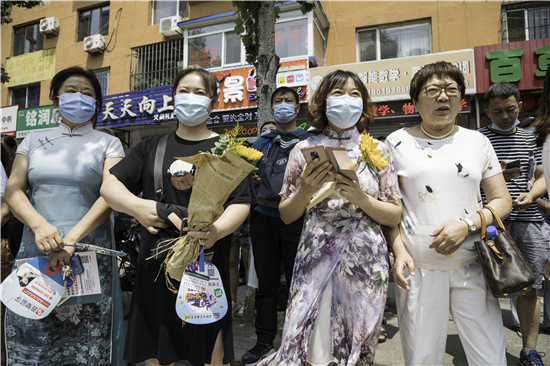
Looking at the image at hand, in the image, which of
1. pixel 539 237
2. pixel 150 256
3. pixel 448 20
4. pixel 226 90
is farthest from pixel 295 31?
pixel 150 256

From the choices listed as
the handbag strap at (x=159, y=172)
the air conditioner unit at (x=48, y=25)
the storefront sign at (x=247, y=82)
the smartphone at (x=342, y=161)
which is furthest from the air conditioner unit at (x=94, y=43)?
the smartphone at (x=342, y=161)

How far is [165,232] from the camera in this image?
70.3 inches

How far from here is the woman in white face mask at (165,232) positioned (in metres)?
1.75

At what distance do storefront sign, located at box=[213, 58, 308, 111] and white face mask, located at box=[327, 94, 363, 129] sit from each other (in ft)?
25.0

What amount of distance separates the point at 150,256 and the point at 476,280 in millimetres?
1782

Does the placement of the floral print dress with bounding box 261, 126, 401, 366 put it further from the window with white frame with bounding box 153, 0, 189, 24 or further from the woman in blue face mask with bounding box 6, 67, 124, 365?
the window with white frame with bounding box 153, 0, 189, 24

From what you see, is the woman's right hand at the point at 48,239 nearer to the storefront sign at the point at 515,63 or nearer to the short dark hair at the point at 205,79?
the short dark hair at the point at 205,79

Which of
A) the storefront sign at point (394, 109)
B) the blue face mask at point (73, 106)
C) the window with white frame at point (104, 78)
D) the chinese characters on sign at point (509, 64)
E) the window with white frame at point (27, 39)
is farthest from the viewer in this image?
the window with white frame at point (27, 39)

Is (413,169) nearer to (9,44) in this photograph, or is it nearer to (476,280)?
(476,280)

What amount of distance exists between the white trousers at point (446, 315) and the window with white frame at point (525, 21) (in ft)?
30.6

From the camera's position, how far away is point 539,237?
2.74 meters

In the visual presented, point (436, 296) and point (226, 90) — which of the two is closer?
point (436, 296)

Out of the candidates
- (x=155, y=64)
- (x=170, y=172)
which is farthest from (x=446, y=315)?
(x=155, y=64)

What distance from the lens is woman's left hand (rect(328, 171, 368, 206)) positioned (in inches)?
65.3
